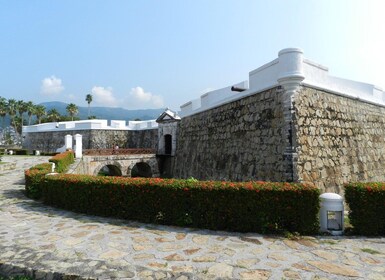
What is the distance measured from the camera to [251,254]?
16.1 ft

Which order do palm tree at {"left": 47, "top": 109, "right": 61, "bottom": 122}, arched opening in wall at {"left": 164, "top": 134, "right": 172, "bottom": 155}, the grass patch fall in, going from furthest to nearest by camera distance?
palm tree at {"left": 47, "top": 109, "right": 61, "bottom": 122}
arched opening in wall at {"left": 164, "top": 134, "right": 172, "bottom": 155}
the grass patch

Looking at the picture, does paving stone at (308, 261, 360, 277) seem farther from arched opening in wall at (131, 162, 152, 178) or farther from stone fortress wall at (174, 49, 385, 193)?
arched opening in wall at (131, 162, 152, 178)

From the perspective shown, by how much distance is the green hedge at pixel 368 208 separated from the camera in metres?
6.02

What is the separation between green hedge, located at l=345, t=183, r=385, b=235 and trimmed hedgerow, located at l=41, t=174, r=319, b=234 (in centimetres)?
95

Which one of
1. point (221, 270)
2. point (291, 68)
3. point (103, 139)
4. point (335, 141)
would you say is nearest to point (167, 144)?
point (103, 139)

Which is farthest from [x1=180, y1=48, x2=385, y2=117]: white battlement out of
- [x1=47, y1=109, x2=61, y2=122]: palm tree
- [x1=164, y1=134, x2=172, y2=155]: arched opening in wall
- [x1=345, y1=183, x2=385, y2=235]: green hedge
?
[x1=47, y1=109, x2=61, y2=122]: palm tree

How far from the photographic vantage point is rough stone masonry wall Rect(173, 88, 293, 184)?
31.7 feet

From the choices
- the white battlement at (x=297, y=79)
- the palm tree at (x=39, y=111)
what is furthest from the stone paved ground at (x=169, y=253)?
the palm tree at (x=39, y=111)

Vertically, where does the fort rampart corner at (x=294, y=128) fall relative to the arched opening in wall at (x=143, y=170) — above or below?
above

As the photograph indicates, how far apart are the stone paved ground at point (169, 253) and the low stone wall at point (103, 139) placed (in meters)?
27.3

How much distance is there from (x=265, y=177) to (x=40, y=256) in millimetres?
7792

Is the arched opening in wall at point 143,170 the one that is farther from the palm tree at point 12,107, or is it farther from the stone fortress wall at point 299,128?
the palm tree at point 12,107

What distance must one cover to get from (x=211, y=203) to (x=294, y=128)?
463cm

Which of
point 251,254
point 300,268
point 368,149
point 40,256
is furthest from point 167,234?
point 368,149
